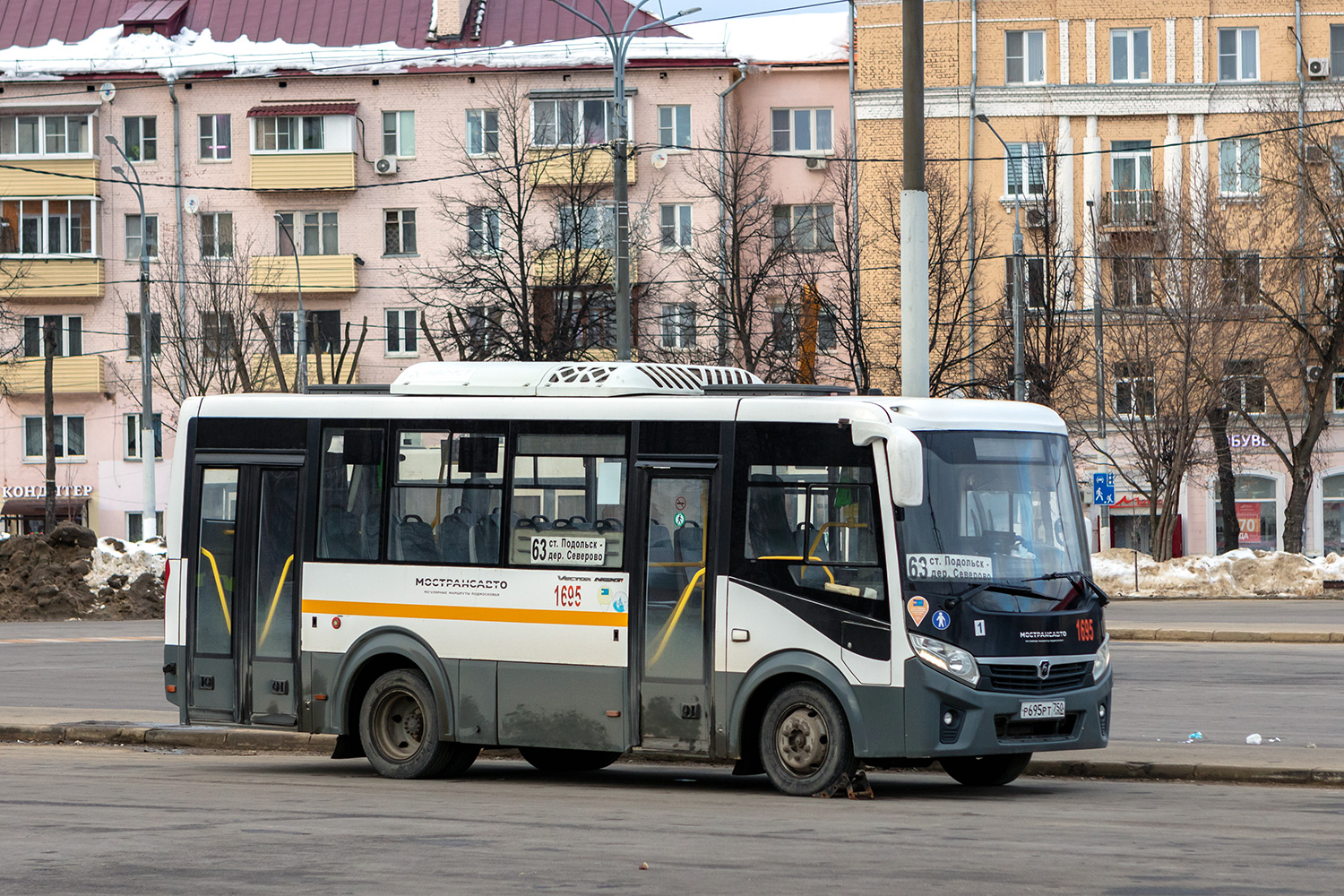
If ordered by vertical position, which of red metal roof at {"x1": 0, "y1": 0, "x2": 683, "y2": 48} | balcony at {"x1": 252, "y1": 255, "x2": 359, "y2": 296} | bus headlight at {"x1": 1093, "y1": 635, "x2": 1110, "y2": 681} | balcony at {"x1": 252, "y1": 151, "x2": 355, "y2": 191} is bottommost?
bus headlight at {"x1": 1093, "y1": 635, "x2": 1110, "y2": 681}

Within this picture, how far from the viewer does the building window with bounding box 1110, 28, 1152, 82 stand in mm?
56250

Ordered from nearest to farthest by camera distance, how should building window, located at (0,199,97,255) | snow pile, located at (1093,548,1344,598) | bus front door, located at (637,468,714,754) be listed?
bus front door, located at (637,468,714,754), snow pile, located at (1093,548,1344,598), building window, located at (0,199,97,255)

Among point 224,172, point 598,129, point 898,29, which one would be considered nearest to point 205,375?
point 224,172

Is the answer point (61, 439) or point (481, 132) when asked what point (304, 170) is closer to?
point (481, 132)

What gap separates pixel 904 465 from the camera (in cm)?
1120

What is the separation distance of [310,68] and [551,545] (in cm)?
5133

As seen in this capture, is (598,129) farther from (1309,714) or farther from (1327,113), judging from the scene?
(1309,714)

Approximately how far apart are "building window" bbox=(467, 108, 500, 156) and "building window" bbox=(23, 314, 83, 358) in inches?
582

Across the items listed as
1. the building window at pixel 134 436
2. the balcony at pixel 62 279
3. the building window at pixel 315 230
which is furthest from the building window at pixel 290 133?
the building window at pixel 134 436

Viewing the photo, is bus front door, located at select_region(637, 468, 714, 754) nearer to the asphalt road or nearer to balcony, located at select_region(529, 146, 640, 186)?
the asphalt road

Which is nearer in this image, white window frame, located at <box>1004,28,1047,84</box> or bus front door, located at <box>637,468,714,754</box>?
bus front door, located at <box>637,468,714,754</box>

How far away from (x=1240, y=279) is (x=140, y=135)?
36689mm

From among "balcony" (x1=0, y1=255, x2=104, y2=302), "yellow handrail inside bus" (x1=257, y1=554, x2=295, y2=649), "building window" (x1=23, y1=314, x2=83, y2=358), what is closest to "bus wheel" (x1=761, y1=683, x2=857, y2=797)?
"yellow handrail inside bus" (x1=257, y1=554, x2=295, y2=649)

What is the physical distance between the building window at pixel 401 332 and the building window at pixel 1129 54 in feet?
78.6
